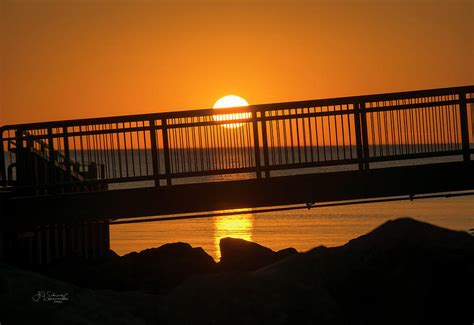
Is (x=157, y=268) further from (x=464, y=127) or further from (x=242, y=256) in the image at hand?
(x=464, y=127)

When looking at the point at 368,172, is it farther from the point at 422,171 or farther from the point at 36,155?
the point at 36,155

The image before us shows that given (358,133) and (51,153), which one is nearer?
(51,153)

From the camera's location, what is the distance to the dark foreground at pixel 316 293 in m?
11.1

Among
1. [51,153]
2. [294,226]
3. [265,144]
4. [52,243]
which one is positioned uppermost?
[51,153]

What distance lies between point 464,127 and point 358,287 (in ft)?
25.0

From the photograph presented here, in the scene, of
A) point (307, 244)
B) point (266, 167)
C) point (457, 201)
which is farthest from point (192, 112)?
point (457, 201)

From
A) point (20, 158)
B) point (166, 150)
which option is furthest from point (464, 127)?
point (20, 158)

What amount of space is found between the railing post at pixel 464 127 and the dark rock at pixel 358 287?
20.2 feet

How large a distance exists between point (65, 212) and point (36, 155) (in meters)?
1.64
